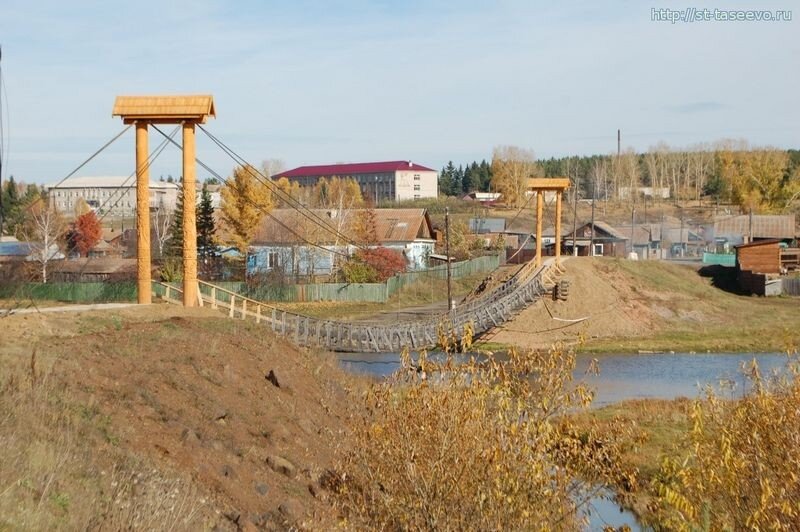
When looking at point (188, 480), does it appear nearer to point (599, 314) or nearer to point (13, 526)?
point (13, 526)

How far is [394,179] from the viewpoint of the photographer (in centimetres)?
13288

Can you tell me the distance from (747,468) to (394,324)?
25.9 meters

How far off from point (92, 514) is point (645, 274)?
45182mm

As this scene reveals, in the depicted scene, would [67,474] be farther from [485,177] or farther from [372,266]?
[485,177]

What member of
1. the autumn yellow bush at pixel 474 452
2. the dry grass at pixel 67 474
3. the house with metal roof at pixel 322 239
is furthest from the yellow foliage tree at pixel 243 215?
the autumn yellow bush at pixel 474 452

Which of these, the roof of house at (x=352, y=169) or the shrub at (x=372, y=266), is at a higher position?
the roof of house at (x=352, y=169)

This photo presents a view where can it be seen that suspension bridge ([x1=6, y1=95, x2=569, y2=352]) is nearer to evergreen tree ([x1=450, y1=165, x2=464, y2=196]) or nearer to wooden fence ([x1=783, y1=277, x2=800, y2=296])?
wooden fence ([x1=783, y1=277, x2=800, y2=296])

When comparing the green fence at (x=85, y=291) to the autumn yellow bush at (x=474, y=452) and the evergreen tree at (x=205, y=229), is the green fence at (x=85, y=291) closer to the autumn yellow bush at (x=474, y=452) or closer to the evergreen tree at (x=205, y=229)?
the evergreen tree at (x=205, y=229)

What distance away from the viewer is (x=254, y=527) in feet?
43.3

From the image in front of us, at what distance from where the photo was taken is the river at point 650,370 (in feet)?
98.6

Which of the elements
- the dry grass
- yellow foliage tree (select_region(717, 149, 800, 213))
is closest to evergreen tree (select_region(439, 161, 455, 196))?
yellow foliage tree (select_region(717, 149, 800, 213))

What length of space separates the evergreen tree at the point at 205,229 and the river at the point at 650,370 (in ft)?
64.9

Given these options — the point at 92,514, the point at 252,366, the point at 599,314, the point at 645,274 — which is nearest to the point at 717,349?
the point at 599,314

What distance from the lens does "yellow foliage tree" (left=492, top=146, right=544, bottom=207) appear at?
393 ft
